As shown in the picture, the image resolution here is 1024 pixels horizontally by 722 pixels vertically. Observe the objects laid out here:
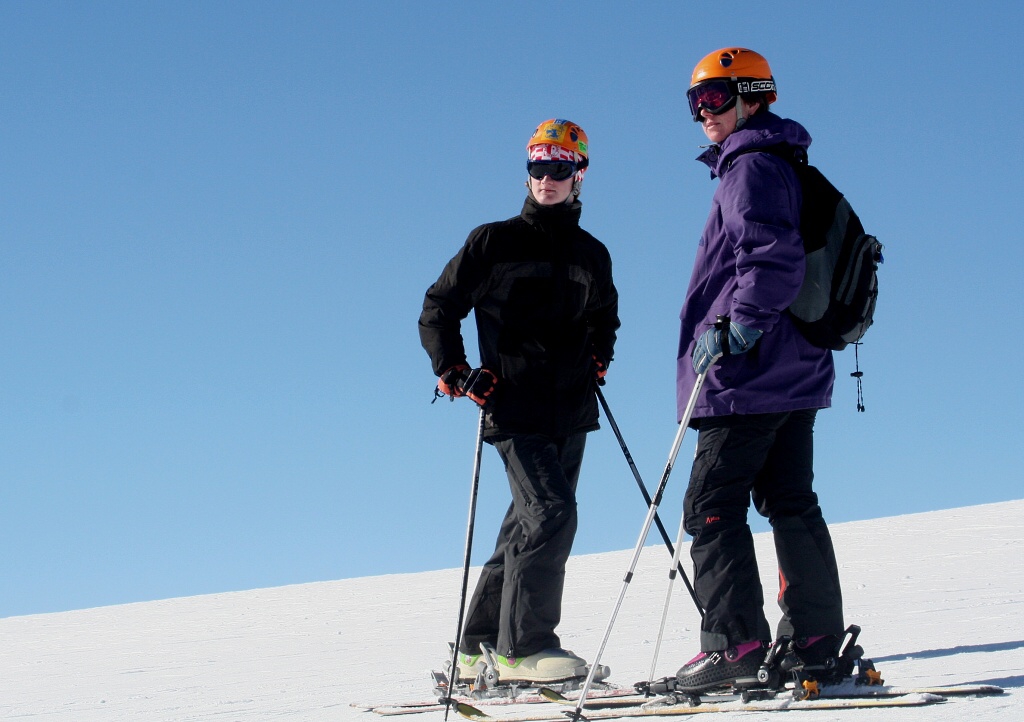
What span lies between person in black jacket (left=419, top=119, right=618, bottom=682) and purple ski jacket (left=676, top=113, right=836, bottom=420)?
95 cm

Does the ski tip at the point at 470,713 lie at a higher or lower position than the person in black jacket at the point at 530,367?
lower

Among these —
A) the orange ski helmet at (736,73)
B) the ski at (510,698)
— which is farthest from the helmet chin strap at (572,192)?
the ski at (510,698)

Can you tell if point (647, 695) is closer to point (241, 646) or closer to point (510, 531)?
point (510, 531)

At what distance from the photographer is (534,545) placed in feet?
15.9

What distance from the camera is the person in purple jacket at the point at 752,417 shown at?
3.87 m

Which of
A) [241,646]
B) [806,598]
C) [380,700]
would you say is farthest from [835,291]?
[241,646]

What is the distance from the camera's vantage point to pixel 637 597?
29.9ft

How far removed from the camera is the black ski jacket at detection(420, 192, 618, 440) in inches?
199

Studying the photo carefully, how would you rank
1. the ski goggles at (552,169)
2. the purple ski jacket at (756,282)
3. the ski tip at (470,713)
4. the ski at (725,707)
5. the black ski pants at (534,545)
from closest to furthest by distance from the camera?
the ski at (725,707) < the purple ski jacket at (756,282) < the ski tip at (470,713) < the black ski pants at (534,545) < the ski goggles at (552,169)

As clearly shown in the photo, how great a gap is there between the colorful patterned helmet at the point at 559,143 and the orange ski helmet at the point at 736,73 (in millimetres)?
977

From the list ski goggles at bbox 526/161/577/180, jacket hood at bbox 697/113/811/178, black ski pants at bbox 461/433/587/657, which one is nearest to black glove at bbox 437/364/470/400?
black ski pants at bbox 461/433/587/657

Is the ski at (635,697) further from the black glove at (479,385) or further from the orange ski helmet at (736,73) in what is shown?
the orange ski helmet at (736,73)

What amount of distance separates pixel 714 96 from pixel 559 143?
110 cm

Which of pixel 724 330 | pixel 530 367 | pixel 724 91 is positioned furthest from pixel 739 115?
pixel 530 367
